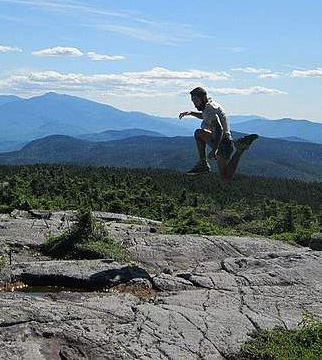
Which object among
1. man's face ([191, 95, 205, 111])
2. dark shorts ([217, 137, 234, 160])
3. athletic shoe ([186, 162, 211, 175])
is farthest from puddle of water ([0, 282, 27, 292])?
man's face ([191, 95, 205, 111])

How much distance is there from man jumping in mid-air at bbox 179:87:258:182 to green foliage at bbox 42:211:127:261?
5547 mm

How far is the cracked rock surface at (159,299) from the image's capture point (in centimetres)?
1016

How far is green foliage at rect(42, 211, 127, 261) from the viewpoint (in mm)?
16797

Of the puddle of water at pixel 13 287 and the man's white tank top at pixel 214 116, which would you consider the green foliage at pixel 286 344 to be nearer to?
the man's white tank top at pixel 214 116

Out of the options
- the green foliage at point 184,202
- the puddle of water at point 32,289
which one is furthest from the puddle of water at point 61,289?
the green foliage at point 184,202

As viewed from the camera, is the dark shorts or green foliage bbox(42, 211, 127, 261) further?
green foliage bbox(42, 211, 127, 261)

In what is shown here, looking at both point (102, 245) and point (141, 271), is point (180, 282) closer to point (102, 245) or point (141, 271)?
point (141, 271)

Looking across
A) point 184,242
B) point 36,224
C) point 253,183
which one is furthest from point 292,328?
point 253,183

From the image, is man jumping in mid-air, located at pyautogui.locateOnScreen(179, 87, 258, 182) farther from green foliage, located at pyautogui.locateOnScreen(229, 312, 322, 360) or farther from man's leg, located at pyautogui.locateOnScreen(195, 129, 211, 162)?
green foliage, located at pyautogui.locateOnScreen(229, 312, 322, 360)

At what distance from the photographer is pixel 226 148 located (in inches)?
473

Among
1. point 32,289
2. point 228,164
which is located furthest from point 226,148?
point 32,289

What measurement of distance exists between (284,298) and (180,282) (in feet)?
8.66

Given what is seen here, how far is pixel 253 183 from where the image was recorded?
87625 mm

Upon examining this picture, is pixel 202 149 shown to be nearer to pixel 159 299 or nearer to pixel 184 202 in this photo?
pixel 159 299
